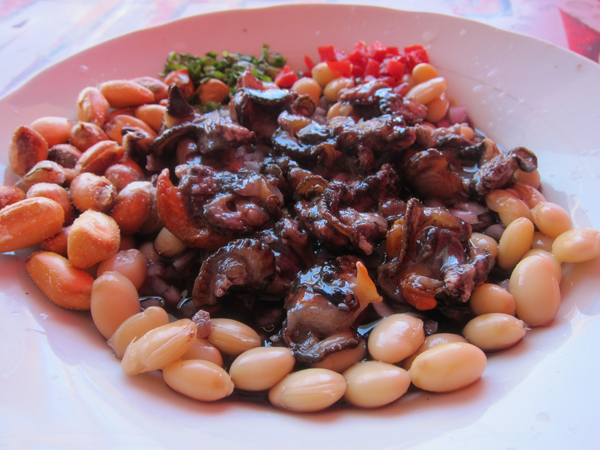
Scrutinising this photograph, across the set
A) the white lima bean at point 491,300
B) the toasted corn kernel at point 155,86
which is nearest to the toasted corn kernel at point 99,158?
the toasted corn kernel at point 155,86

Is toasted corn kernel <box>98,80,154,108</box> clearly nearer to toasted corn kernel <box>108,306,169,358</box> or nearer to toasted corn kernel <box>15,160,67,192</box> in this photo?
toasted corn kernel <box>15,160,67,192</box>

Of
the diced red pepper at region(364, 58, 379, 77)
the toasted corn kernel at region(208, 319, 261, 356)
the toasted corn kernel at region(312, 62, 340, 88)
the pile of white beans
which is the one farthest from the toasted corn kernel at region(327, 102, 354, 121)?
the toasted corn kernel at region(208, 319, 261, 356)

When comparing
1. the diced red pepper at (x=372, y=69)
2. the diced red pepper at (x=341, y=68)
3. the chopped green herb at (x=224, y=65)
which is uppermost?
the diced red pepper at (x=372, y=69)

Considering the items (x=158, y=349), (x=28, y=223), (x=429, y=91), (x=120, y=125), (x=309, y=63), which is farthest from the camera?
(x=309, y=63)

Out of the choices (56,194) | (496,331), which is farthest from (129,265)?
(496,331)

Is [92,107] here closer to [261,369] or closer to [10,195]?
[10,195]

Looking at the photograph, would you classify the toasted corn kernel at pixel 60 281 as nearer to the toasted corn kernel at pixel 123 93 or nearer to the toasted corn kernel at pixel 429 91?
the toasted corn kernel at pixel 123 93

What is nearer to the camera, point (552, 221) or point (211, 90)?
point (552, 221)
